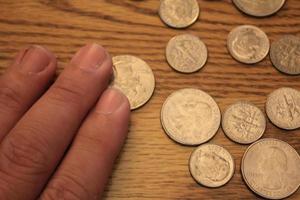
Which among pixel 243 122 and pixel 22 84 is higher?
pixel 22 84

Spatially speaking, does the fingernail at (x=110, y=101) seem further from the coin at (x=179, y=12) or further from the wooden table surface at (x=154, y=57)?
the coin at (x=179, y=12)

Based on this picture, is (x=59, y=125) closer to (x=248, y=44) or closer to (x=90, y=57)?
(x=90, y=57)

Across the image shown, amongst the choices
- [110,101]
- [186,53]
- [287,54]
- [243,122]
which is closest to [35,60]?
[110,101]

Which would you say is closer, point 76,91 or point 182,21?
point 76,91

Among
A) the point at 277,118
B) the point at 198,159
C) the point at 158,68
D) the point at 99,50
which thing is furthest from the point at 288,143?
the point at 99,50

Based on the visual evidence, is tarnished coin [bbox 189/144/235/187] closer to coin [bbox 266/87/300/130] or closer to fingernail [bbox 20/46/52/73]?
coin [bbox 266/87/300/130]

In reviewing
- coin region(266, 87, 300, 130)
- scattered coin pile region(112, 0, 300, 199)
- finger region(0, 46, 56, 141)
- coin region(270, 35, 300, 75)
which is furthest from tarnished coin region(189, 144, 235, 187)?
finger region(0, 46, 56, 141)

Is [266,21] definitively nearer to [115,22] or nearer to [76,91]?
[115,22]
